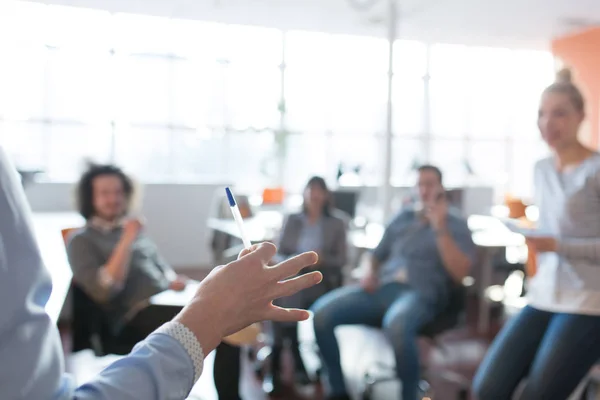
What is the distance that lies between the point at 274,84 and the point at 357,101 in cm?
140

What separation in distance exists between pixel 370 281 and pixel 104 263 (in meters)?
1.26

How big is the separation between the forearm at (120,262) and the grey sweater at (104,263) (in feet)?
0.11

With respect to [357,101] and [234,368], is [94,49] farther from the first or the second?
[234,368]

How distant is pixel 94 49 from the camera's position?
282 inches

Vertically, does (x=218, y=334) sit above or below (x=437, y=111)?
below

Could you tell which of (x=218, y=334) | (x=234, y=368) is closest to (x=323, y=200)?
(x=234, y=368)

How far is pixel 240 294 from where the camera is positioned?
759 millimetres

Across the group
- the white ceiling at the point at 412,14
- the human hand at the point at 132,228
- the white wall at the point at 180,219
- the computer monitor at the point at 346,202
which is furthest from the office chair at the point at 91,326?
the white ceiling at the point at 412,14

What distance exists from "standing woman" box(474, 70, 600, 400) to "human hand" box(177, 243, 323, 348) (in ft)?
3.96

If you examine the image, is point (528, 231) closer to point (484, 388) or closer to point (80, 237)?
point (484, 388)

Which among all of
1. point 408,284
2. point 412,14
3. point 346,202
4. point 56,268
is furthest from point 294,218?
point 412,14

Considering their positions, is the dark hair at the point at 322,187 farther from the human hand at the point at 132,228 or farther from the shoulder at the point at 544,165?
the shoulder at the point at 544,165

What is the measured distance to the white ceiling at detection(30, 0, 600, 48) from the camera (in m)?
6.41

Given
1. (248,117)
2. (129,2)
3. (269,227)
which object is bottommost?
(269,227)
